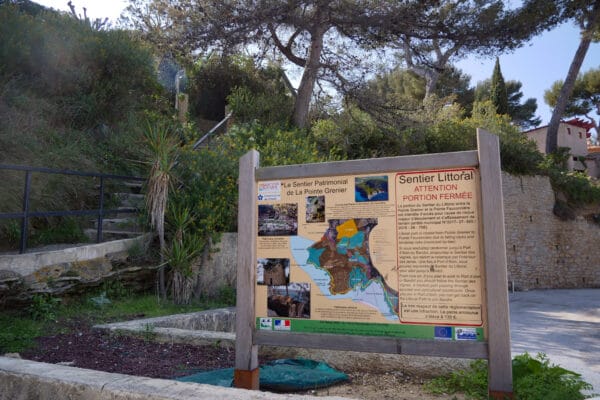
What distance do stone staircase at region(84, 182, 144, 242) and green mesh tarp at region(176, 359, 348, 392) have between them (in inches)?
138

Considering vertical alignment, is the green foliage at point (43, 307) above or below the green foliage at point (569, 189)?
below

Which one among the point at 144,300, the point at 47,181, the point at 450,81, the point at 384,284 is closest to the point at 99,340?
the point at 144,300

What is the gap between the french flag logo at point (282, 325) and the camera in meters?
2.66

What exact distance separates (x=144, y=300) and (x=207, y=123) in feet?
29.6

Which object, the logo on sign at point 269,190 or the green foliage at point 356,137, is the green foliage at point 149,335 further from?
the green foliage at point 356,137

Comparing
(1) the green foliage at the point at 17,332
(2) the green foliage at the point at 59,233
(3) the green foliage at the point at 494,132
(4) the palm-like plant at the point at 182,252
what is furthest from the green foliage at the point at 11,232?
(3) the green foliage at the point at 494,132

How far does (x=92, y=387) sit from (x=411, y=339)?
1.67 metres

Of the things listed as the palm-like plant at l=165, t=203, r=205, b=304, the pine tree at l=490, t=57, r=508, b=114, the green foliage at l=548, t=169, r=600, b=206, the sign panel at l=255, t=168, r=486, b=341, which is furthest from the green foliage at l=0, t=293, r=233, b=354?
the pine tree at l=490, t=57, r=508, b=114

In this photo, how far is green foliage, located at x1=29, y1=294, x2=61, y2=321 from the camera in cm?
422

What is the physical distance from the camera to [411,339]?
2.38 meters

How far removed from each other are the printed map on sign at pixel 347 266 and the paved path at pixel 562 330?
4.37 feet

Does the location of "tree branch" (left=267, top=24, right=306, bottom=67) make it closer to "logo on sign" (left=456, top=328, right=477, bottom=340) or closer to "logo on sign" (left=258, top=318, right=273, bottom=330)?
"logo on sign" (left=258, top=318, right=273, bottom=330)

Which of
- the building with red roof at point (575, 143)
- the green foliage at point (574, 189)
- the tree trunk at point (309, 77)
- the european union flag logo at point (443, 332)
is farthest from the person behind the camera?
the building with red roof at point (575, 143)

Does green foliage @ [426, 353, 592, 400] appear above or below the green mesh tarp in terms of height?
above
